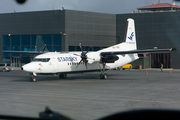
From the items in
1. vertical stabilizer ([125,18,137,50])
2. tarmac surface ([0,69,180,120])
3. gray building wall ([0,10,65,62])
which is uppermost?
gray building wall ([0,10,65,62])

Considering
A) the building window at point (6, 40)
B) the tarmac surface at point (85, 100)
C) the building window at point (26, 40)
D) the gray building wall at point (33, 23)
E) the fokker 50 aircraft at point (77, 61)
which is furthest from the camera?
the building window at point (6, 40)

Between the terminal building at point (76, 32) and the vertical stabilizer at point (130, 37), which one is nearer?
the vertical stabilizer at point (130, 37)

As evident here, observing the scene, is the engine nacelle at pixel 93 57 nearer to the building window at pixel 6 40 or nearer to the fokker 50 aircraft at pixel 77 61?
the fokker 50 aircraft at pixel 77 61

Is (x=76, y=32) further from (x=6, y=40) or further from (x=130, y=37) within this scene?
(x=130, y=37)

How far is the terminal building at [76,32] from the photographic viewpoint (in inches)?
2207

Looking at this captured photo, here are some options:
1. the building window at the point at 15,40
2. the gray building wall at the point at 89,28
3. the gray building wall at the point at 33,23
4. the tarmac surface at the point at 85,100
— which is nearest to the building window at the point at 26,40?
the gray building wall at the point at 33,23

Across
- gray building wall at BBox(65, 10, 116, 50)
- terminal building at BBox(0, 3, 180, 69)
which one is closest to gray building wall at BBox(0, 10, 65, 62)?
terminal building at BBox(0, 3, 180, 69)

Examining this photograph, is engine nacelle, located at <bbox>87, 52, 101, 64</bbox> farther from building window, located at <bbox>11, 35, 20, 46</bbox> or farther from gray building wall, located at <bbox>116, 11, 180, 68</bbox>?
building window, located at <bbox>11, 35, 20, 46</bbox>

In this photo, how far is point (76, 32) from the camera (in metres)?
57.0

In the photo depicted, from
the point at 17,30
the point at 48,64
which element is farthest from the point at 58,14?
the point at 48,64

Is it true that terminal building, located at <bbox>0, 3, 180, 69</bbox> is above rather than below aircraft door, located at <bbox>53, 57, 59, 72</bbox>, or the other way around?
above

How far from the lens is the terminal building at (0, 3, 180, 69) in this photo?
56.1m

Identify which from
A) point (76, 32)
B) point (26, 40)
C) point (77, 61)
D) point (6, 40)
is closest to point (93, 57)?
point (77, 61)

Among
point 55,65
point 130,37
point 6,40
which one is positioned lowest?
point 55,65
